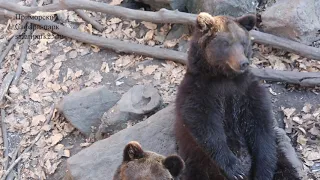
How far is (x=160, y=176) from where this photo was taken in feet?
16.8

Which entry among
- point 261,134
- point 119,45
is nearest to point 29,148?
point 119,45

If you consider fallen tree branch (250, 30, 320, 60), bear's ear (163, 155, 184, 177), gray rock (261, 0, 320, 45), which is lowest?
fallen tree branch (250, 30, 320, 60)

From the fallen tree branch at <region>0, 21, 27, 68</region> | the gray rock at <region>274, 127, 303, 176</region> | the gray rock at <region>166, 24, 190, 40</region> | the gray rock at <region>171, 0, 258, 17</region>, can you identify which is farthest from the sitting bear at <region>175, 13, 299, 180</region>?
Answer: the fallen tree branch at <region>0, 21, 27, 68</region>

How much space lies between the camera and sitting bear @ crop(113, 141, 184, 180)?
5.12m

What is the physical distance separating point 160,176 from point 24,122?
4.46 m

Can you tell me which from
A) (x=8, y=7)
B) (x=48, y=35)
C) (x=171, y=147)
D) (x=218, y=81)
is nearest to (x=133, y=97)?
(x=171, y=147)

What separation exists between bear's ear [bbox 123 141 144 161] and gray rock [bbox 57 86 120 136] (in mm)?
3232

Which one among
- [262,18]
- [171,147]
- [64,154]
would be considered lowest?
[64,154]

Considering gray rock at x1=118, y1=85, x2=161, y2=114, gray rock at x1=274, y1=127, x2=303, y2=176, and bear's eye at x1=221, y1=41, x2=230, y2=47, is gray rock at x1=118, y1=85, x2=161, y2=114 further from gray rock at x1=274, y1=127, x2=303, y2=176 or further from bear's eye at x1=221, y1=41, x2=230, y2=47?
bear's eye at x1=221, y1=41, x2=230, y2=47

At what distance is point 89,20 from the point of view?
1021 cm

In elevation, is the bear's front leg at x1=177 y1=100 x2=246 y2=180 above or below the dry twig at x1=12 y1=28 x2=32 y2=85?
above

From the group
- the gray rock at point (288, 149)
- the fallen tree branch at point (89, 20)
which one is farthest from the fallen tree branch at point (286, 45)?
the fallen tree branch at point (89, 20)

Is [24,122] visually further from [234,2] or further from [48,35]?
[234,2]

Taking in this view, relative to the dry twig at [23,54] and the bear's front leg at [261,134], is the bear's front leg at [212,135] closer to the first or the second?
the bear's front leg at [261,134]
